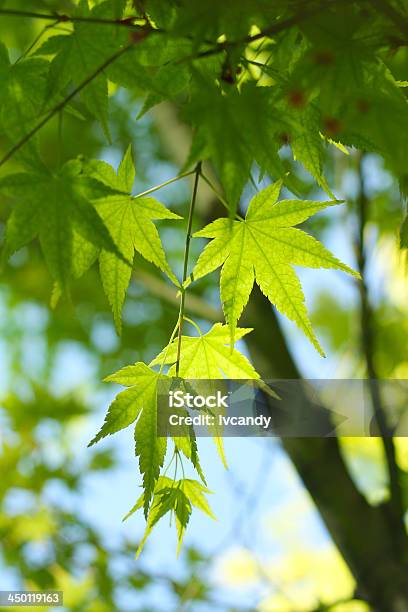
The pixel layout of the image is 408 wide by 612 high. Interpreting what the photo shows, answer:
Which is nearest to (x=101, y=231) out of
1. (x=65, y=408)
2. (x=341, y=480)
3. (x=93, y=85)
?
(x=93, y=85)

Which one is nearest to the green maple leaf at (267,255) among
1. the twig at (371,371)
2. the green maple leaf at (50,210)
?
the green maple leaf at (50,210)

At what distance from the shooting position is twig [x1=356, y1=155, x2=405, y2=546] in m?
1.63

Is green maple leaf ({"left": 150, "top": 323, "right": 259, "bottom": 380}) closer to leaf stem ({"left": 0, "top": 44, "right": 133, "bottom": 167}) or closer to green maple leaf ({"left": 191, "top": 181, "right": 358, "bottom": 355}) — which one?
green maple leaf ({"left": 191, "top": 181, "right": 358, "bottom": 355})

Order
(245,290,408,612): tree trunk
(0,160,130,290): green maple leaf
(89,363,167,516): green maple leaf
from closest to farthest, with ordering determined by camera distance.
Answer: (0,160,130,290): green maple leaf < (89,363,167,516): green maple leaf < (245,290,408,612): tree trunk

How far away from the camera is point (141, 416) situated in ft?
2.50

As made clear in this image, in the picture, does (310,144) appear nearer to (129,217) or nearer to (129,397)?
(129,217)

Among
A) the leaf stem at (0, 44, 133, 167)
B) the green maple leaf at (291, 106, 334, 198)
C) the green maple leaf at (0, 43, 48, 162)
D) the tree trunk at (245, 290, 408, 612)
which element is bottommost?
the tree trunk at (245, 290, 408, 612)

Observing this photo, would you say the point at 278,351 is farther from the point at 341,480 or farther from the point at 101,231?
the point at 101,231

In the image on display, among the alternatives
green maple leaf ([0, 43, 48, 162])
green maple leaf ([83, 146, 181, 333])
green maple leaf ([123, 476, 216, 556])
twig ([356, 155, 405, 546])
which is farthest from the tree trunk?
green maple leaf ([0, 43, 48, 162])

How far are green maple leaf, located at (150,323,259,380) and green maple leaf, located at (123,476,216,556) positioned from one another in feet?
0.46

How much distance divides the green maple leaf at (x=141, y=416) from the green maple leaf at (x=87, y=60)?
1.02 ft

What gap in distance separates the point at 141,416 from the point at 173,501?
116 millimetres

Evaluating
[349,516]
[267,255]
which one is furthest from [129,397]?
[349,516]

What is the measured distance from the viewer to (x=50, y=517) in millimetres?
2576
